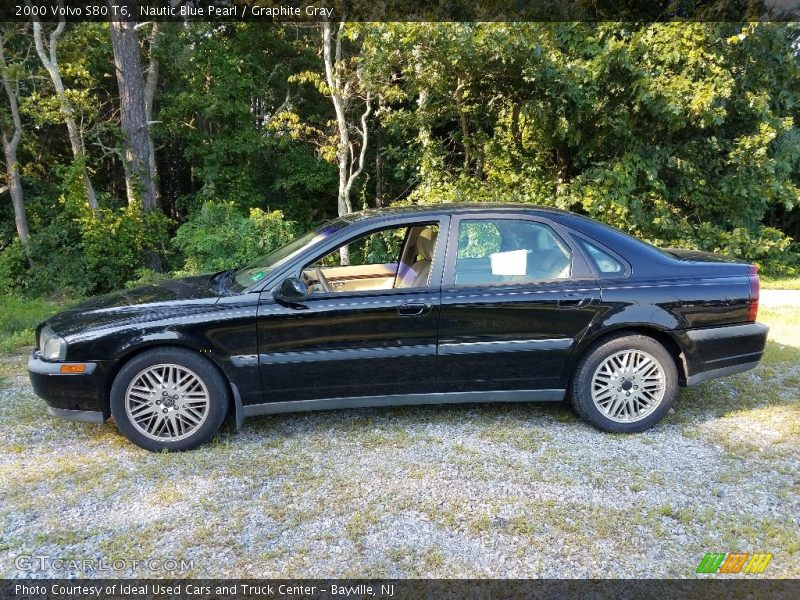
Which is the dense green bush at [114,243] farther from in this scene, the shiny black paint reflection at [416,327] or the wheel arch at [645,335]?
the wheel arch at [645,335]

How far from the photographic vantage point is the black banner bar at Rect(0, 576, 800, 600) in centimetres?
235

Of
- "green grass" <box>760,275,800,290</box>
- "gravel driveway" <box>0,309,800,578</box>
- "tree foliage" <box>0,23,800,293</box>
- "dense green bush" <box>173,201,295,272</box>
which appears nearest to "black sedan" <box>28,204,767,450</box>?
"gravel driveway" <box>0,309,800,578</box>

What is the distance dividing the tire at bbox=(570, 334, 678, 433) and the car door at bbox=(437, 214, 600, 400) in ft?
0.57

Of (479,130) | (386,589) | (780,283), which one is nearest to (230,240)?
(479,130)

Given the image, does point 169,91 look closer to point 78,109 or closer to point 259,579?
point 78,109

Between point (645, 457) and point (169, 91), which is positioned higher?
point (169, 91)

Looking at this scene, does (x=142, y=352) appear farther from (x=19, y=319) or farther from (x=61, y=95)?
(x=61, y=95)

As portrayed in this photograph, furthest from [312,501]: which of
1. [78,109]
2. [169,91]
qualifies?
[169,91]

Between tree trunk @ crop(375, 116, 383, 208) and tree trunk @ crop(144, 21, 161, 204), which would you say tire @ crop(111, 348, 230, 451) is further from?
tree trunk @ crop(375, 116, 383, 208)

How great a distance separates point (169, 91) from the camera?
44.6 feet

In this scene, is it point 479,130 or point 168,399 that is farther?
point 479,130

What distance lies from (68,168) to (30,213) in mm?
2449

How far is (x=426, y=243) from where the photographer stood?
4.08 metres

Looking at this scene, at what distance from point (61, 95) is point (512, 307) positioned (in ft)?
33.2
